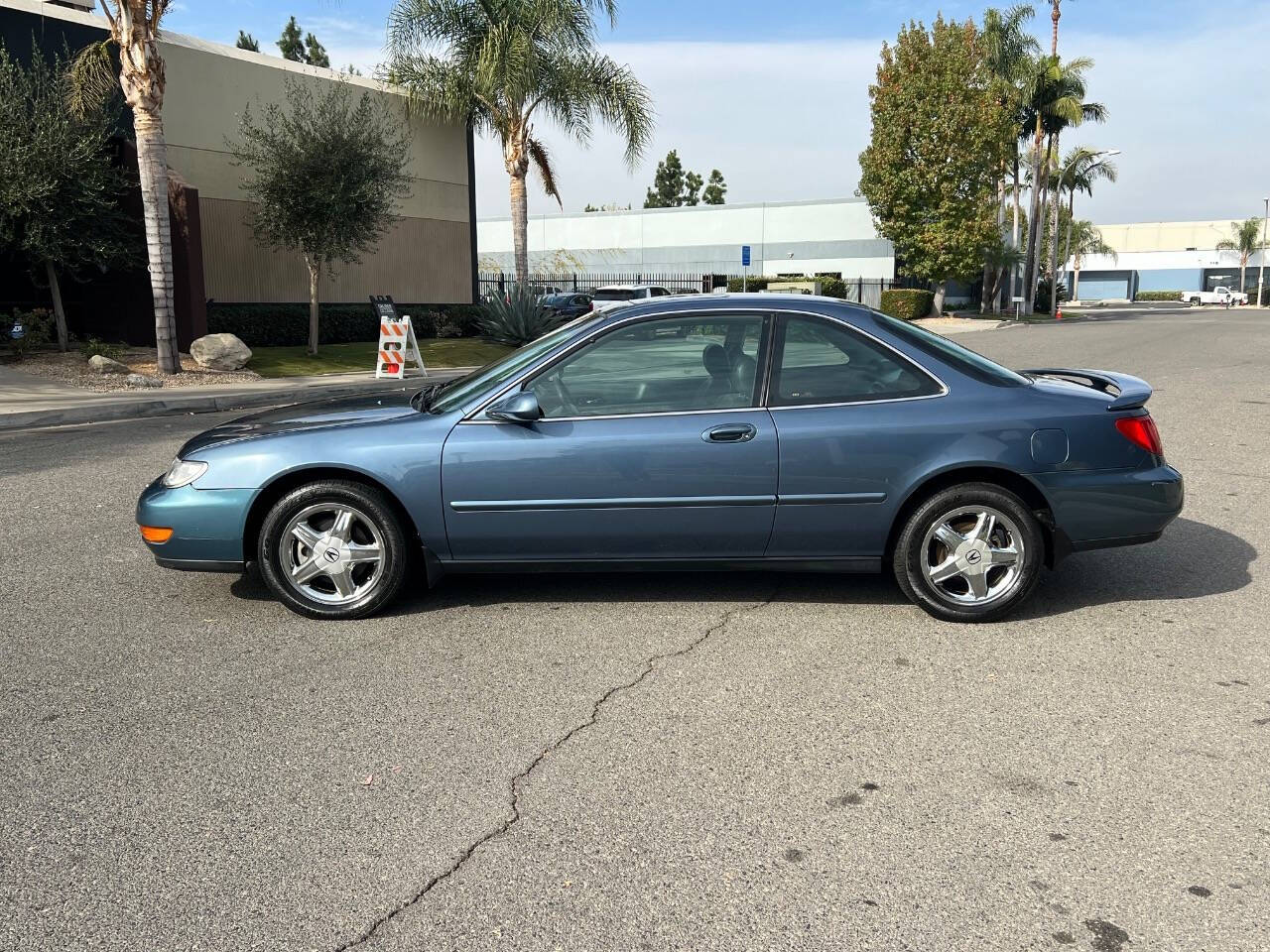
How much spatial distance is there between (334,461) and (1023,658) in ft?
10.6


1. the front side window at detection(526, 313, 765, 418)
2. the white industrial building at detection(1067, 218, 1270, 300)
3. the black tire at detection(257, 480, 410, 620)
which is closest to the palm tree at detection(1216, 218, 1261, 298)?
the white industrial building at detection(1067, 218, 1270, 300)

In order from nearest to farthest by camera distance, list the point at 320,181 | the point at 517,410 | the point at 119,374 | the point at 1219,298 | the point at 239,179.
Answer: the point at 517,410
the point at 119,374
the point at 320,181
the point at 239,179
the point at 1219,298

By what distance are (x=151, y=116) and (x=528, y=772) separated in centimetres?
1571

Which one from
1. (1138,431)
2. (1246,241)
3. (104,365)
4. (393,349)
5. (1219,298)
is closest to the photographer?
(1138,431)

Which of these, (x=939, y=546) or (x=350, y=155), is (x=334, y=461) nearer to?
(x=939, y=546)

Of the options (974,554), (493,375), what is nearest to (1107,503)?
(974,554)

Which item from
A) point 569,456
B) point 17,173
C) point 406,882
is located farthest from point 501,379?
point 17,173

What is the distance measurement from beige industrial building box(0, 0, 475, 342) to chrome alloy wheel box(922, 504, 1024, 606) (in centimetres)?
1762

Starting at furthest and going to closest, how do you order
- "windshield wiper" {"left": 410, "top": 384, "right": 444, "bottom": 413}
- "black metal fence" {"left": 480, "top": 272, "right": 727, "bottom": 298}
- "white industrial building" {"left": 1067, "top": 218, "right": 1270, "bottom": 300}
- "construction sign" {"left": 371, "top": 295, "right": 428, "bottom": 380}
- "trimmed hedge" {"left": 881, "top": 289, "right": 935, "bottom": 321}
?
"white industrial building" {"left": 1067, "top": 218, "right": 1270, "bottom": 300}
"black metal fence" {"left": 480, "top": 272, "right": 727, "bottom": 298}
"trimmed hedge" {"left": 881, "top": 289, "right": 935, "bottom": 321}
"construction sign" {"left": 371, "top": 295, "right": 428, "bottom": 380}
"windshield wiper" {"left": 410, "top": 384, "right": 444, "bottom": 413}

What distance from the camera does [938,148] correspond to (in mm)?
40406

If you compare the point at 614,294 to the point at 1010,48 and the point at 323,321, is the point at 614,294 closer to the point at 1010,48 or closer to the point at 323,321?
the point at 323,321

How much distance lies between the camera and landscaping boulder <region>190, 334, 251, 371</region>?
58.3 feet

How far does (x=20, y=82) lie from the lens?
16406 millimetres

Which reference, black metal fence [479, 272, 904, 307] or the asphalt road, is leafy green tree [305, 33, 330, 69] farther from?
the asphalt road
